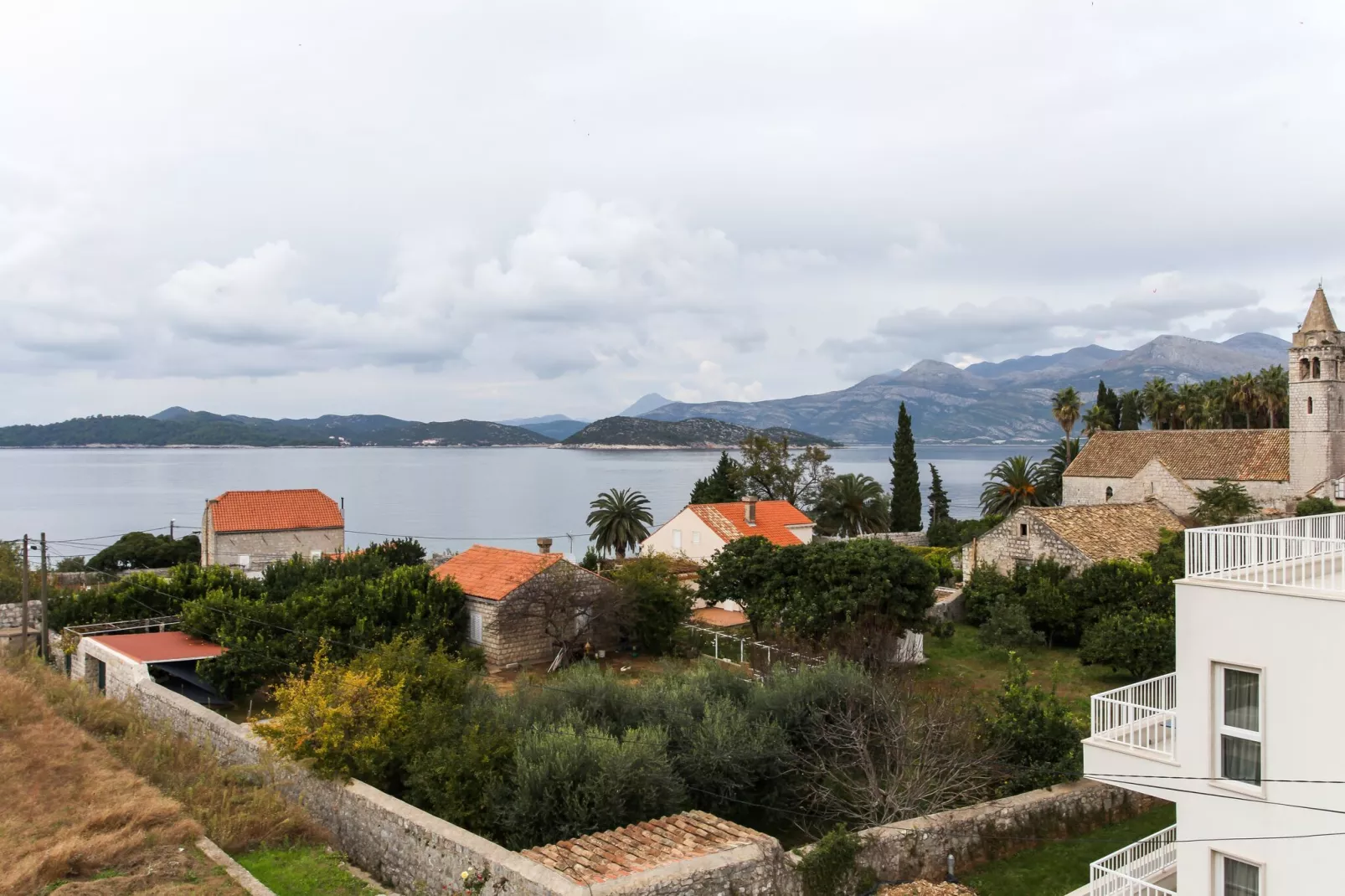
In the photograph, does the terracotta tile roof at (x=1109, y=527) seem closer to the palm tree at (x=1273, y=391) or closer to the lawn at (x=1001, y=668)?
the lawn at (x=1001, y=668)

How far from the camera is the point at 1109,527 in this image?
35.1 metres

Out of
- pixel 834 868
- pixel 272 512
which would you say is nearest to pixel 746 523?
pixel 272 512

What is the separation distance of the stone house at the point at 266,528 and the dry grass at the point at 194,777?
2276 cm

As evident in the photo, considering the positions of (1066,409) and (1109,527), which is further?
(1066,409)

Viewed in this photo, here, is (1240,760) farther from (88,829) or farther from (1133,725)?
(88,829)

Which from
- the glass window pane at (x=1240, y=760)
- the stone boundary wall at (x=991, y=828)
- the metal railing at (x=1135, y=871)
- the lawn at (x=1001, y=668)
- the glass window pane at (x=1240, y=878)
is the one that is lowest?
the lawn at (x=1001, y=668)

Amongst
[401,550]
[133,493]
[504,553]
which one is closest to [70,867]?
[504,553]

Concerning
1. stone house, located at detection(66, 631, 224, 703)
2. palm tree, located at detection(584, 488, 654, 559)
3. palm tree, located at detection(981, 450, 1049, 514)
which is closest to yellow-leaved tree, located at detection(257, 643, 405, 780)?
stone house, located at detection(66, 631, 224, 703)

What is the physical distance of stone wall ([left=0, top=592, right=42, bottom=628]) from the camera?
3167 centimetres

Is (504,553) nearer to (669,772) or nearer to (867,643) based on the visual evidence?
(867,643)

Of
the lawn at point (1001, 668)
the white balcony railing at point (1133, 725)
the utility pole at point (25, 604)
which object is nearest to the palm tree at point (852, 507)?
the lawn at point (1001, 668)

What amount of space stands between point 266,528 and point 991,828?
3844 cm

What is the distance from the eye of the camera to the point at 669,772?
573 inches

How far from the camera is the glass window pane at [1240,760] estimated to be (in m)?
10.1
